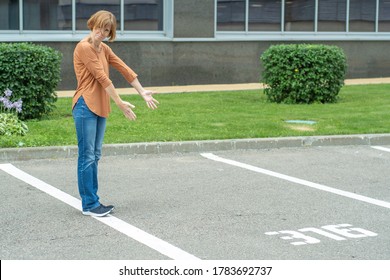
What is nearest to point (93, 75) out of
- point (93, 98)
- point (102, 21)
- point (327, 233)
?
point (93, 98)

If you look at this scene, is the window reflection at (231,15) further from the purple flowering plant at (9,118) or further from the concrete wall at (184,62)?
the purple flowering plant at (9,118)

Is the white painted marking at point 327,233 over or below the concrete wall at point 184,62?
below

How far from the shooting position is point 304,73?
681 inches

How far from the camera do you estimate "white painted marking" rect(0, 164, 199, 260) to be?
6.78 meters

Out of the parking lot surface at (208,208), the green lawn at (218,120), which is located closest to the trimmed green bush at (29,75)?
the green lawn at (218,120)

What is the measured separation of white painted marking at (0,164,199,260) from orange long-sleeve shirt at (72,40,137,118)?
102cm

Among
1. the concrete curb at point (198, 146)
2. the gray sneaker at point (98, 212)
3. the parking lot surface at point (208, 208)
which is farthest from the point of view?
the concrete curb at point (198, 146)

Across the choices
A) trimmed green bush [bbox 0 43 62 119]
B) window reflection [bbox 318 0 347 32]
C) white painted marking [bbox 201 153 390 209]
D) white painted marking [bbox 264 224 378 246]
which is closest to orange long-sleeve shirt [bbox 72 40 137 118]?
white painted marking [bbox 264 224 378 246]

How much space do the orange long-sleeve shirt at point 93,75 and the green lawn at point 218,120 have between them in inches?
151

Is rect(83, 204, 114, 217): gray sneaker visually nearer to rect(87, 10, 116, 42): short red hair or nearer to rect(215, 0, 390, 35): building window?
rect(87, 10, 116, 42): short red hair

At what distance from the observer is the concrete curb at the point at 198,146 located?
11430 millimetres

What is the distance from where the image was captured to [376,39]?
24.1 m

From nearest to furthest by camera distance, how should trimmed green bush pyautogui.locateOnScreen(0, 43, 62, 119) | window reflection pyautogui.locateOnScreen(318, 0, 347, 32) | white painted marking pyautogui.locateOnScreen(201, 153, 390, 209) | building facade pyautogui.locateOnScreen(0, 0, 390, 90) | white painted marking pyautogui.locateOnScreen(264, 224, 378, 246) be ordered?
white painted marking pyautogui.locateOnScreen(264, 224, 378, 246), white painted marking pyautogui.locateOnScreen(201, 153, 390, 209), trimmed green bush pyautogui.locateOnScreen(0, 43, 62, 119), building facade pyautogui.locateOnScreen(0, 0, 390, 90), window reflection pyautogui.locateOnScreen(318, 0, 347, 32)

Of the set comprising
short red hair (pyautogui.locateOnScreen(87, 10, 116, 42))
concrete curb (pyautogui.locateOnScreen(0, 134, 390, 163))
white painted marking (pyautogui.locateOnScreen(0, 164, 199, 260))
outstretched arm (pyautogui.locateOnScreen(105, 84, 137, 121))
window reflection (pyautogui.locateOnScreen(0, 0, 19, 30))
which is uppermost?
window reflection (pyautogui.locateOnScreen(0, 0, 19, 30))
